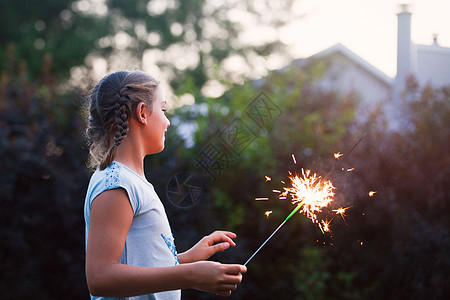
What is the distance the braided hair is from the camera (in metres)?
1.82

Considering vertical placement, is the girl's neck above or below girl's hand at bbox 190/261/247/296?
above

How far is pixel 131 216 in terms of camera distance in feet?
5.38

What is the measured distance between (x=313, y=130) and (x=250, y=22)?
43.4 feet

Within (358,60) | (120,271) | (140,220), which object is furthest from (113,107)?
(358,60)

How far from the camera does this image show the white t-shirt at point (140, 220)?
5.49 ft

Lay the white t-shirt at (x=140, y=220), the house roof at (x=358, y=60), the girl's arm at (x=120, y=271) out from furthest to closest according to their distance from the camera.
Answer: the house roof at (x=358, y=60) < the white t-shirt at (x=140, y=220) < the girl's arm at (x=120, y=271)

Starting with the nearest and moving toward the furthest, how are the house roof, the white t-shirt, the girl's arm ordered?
the girl's arm → the white t-shirt → the house roof

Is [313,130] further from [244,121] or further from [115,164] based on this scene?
[115,164]

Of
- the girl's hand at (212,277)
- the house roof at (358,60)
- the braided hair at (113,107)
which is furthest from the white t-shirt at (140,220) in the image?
the house roof at (358,60)

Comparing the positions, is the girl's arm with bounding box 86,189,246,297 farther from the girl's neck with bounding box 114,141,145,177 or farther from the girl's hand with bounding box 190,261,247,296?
the girl's neck with bounding box 114,141,145,177

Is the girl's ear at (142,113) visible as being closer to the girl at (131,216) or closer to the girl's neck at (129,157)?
the girl at (131,216)

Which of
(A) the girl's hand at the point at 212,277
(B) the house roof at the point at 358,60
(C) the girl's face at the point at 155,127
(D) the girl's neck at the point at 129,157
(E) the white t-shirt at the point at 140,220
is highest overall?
(B) the house roof at the point at 358,60

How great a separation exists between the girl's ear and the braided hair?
0.02 m

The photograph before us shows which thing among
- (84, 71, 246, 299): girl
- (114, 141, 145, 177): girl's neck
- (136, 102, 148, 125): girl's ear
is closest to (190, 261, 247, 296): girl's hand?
(84, 71, 246, 299): girl
